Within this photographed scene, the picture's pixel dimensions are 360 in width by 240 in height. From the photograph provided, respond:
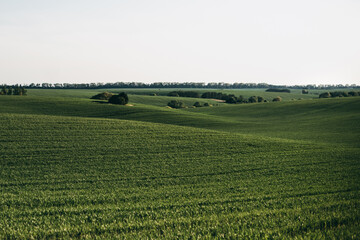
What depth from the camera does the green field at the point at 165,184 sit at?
9102mm

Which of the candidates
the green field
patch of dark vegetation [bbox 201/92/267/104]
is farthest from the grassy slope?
patch of dark vegetation [bbox 201/92/267/104]

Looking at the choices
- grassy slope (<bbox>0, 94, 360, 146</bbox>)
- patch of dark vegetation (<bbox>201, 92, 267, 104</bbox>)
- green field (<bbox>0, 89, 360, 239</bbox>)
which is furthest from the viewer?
patch of dark vegetation (<bbox>201, 92, 267, 104</bbox>)

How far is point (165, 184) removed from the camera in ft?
50.0

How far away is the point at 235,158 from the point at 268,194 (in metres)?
8.26

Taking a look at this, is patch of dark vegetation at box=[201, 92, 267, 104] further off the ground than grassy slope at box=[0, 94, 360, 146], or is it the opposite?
patch of dark vegetation at box=[201, 92, 267, 104]

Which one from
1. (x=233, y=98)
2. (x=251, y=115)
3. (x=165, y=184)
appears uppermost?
(x=233, y=98)

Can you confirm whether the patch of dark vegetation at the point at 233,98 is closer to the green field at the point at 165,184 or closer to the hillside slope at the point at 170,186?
the green field at the point at 165,184

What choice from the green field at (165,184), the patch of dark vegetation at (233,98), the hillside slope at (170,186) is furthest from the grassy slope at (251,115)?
the patch of dark vegetation at (233,98)

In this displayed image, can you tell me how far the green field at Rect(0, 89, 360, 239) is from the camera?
910 centimetres

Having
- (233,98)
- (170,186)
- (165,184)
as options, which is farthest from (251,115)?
(170,186)

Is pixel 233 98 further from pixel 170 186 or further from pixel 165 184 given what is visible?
pixel 170 186

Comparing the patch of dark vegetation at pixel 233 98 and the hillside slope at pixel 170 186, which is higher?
the patch of dark vegetation at pixel 233 98

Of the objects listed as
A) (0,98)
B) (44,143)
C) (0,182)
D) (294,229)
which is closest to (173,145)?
(44,143)

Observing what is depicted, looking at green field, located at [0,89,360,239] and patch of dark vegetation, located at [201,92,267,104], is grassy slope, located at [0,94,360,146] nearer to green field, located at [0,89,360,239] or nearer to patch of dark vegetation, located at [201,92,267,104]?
green field, located at [0,89,360,239]
